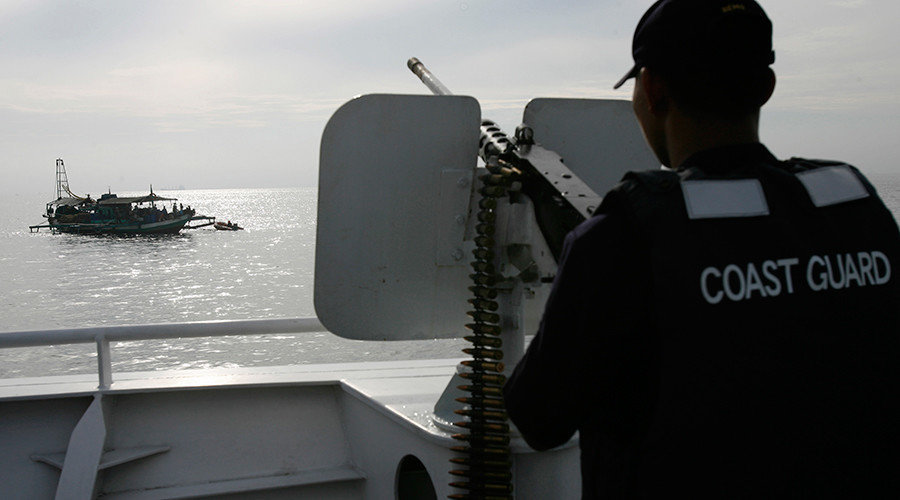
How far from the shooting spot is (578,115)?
Answer: 2.99m

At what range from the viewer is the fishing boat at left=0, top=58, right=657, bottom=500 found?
8.56 feet

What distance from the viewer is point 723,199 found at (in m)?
1.06

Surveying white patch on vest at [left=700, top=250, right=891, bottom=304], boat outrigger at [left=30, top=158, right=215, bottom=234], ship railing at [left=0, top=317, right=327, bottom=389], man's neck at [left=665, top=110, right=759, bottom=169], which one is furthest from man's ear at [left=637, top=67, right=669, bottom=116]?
boat outrigger at [left=30, top=158, right=215, bottom=234]

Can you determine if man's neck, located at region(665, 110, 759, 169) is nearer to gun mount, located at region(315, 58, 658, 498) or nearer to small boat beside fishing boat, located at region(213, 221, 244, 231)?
gun mount, located at region(315, 58, 658, 498)

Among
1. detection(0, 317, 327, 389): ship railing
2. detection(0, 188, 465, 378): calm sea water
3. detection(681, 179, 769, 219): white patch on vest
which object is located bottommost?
Result: detection(0, 188, 465, 378): calm sea water

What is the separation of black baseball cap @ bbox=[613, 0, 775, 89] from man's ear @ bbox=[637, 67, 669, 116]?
0.09ft

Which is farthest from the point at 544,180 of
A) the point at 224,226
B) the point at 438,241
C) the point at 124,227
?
the point at 224,226

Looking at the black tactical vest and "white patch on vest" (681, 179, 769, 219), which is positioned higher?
"white patch on vest" (681, 179, 769, 219)

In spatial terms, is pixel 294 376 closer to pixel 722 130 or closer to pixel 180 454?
pixel 180 454

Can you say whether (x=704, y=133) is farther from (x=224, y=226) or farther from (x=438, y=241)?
(x=224, y=226)

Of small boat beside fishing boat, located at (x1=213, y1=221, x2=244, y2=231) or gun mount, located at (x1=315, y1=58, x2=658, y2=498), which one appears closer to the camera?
gun mount, located at (x1=315, y1=58, x2=658, y2=498)

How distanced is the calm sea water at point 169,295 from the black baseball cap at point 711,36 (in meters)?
1.86

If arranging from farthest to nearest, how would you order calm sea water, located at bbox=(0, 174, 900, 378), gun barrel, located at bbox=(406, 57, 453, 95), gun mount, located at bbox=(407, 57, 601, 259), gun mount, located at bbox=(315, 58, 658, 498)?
1. calm sea water, located at bbox=(0, 174, 900, 378)
2. gun barrel, located at bbox=(406, 57, 453, 95)
3. gun mount, located at bbox=(315, 58, 658, 498)
4. gun mount, located at bbox=(407, 57, 601, 259)

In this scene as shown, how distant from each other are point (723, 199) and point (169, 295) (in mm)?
36221
